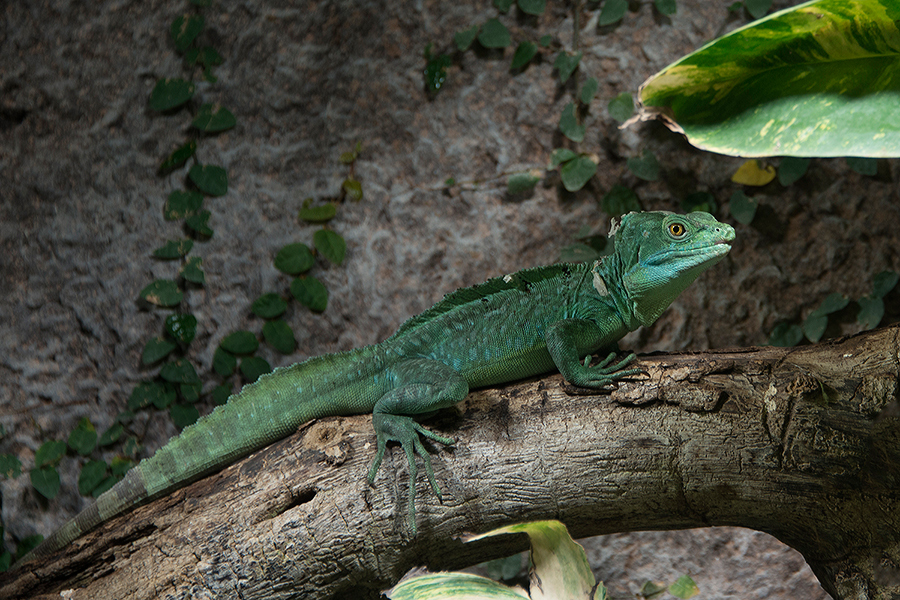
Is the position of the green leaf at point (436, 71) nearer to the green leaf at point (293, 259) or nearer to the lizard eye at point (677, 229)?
the green leaf at point (293, 259)

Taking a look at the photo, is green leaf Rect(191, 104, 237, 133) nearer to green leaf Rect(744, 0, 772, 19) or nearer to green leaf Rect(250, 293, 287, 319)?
green leaf Rect(250, 293, 287, 319)

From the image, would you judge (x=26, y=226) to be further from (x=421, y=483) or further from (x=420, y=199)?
(x=421, y=483)

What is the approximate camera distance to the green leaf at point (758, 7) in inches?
131

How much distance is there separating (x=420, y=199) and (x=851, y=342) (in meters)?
2.35

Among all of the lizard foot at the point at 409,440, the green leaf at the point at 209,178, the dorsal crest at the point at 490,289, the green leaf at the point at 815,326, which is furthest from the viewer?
the green leaf at the point at 209,178

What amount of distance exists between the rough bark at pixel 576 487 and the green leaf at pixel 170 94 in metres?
2.35

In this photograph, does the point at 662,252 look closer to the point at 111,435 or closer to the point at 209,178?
the point at 209,178

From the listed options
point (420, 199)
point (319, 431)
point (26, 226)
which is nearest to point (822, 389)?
point (319, 431)

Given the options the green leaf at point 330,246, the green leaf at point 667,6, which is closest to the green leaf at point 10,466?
the green leaf at point 330,246

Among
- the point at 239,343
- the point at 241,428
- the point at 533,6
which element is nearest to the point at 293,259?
the point at 239,343

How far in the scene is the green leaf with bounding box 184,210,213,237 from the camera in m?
3.57

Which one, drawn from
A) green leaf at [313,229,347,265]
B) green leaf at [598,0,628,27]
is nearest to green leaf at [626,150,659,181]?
green leaf at [598,0,628,27]

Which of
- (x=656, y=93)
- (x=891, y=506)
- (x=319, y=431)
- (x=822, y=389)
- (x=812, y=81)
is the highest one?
(x=656, y=93)

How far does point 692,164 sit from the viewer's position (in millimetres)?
3516
